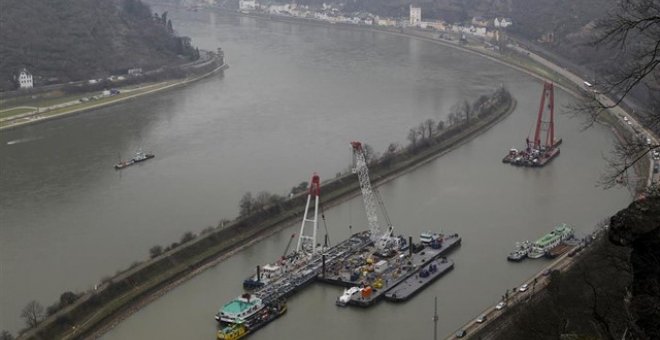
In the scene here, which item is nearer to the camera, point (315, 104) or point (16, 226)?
point (16, 226)

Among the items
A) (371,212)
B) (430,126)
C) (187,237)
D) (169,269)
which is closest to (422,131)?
(430,126)

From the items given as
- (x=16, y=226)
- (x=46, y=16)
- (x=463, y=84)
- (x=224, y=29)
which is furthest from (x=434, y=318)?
(x=224, y=29)

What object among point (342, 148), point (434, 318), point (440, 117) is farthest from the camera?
point (440, 117)

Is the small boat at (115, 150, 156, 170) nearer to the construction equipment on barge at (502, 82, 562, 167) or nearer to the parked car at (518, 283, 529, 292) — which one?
the construction equipment on barge at (502, 82, 562, 167)

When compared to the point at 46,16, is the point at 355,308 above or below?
below

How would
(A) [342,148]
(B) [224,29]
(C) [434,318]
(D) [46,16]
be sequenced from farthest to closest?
(B) [224,29] → (D) [46,16] → (A) [342,148] → (C) [434,318]

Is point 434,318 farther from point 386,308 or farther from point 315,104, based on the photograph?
point 315,104

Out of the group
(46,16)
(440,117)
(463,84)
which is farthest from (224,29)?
(440,117)

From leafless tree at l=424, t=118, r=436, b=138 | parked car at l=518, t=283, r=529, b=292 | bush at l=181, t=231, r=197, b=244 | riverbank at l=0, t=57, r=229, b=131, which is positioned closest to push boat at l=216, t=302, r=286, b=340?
bush at l=181, t=231, r=197, b=244
